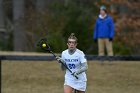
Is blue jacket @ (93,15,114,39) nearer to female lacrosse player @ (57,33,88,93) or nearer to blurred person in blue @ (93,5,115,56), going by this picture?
blurred person in blue @ (93,5,115,56)

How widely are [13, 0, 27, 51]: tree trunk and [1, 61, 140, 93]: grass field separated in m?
14.3

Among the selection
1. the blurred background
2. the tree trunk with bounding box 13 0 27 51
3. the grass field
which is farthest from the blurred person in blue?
the tree trunk with bounding box 13 0 27 51

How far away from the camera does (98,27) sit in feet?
61.5

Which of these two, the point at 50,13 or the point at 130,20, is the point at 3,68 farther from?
the point at 130,20

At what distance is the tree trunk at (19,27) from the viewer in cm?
3328

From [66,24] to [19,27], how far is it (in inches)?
168

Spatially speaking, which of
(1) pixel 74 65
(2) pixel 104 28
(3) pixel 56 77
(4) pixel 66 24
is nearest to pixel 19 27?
(4) pixel 66 24

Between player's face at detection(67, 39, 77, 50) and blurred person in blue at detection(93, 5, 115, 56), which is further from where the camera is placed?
blurred person in blue at detection(93, 5, 115, 56)

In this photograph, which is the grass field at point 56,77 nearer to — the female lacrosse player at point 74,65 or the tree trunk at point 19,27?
the female lacrosse player at point 74,65

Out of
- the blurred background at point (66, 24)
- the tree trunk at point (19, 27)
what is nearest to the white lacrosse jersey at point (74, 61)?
the blurred background at point (66, 24)

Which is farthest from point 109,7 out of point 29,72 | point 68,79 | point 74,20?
point 68,79

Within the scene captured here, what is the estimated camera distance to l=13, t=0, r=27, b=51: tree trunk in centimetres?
3328

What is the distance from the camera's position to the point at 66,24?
102 ft

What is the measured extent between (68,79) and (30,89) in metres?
4.20
